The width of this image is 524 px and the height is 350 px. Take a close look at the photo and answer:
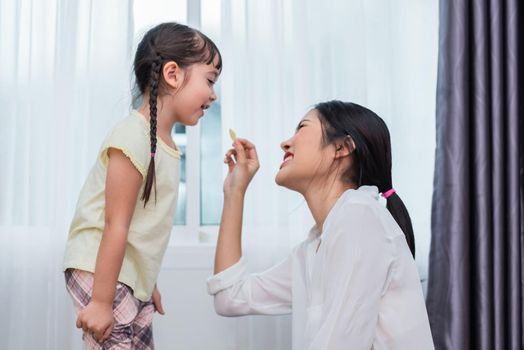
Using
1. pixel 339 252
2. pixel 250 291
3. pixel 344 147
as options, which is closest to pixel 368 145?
pixel 344 147

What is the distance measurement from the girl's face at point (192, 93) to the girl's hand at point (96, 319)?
460 mm

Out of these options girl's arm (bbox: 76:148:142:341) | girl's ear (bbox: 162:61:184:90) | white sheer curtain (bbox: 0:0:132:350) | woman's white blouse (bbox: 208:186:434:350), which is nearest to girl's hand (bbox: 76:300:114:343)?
girl's arm (bbox: 76:148:142:341)

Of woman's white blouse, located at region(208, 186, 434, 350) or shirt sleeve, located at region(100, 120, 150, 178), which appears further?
shirt sleeve, located at region(100, 120, 150, 178)

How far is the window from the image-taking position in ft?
7.35

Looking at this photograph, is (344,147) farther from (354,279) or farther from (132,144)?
(132,144)

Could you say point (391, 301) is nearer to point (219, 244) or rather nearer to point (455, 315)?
point (219, 244)

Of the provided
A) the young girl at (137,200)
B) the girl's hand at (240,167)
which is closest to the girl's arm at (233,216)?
the girl's hand at (240,167)

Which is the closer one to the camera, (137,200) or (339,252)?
(339,252)

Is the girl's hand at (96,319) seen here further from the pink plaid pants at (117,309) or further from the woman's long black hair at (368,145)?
the woman's long black hair at (368,145)

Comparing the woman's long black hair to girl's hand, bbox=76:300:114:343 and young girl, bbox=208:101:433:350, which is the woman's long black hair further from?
girl's hand, bbox=76:300:114:343

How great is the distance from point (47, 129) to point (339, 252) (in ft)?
4.10

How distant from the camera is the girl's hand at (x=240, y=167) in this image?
1.56 meters

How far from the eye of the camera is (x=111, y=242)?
127cm

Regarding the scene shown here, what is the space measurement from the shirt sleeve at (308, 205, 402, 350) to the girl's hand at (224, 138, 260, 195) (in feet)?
1.29
